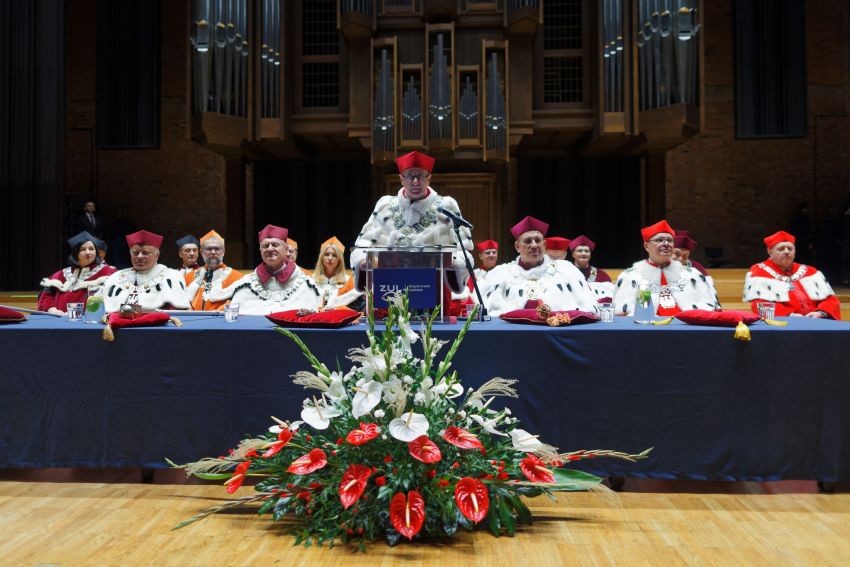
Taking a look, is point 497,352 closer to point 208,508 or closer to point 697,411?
point 697,411

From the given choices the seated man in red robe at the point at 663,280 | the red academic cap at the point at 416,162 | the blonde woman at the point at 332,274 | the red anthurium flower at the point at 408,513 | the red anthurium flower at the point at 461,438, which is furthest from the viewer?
the blonde woman at the point at 332,274

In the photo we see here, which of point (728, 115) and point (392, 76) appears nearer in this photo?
point (392, 76)

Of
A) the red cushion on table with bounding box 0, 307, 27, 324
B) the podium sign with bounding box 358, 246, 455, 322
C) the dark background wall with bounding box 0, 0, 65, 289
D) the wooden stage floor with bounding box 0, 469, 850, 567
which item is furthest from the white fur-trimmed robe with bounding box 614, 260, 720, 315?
the dark background wall with bounding box 0, 0, 65, 289

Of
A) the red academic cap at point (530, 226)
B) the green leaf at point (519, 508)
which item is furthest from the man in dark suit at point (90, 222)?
the green leaf at point (519, 508)

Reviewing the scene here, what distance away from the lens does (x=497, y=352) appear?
140 inches

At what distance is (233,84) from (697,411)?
27.3ft

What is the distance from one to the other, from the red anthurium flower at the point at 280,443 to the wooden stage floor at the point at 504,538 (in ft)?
1.11

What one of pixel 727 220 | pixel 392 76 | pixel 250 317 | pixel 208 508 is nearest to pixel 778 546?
pixel 208 508

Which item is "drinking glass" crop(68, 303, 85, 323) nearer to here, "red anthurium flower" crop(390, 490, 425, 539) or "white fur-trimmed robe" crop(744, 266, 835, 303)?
"red anthurium flower" crop(390, 490, 425, 539)

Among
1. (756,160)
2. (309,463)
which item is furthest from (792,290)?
(756,160)

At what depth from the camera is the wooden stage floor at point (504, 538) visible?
283 cm

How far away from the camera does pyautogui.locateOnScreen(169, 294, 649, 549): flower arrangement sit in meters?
2.89

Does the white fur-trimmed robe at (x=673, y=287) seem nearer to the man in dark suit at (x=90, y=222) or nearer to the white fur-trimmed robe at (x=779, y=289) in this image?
the white fur-trimmed robe at (x=779, y=289)

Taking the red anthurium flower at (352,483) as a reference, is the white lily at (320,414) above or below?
Result: above
